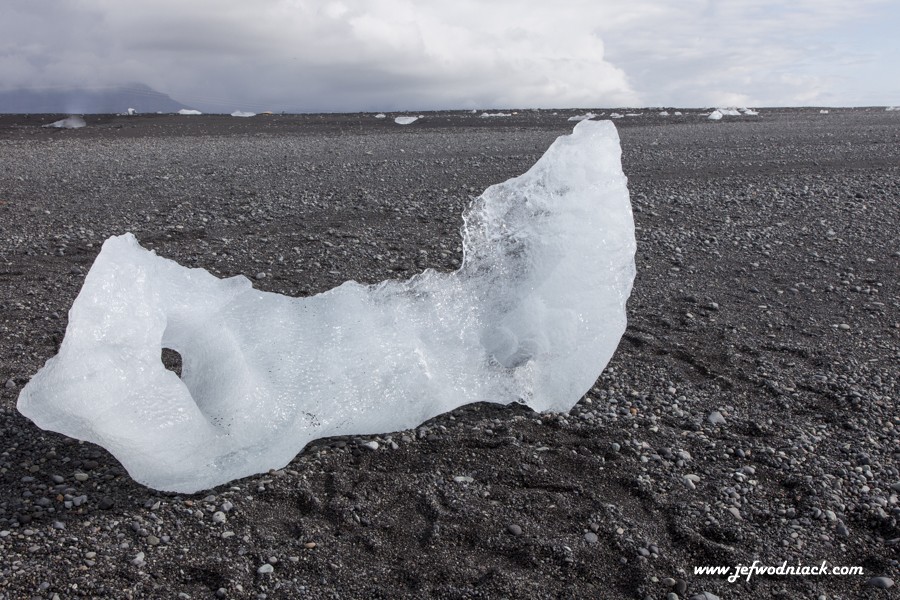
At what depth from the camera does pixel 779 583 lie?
336 centimetres

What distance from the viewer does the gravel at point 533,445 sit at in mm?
3383

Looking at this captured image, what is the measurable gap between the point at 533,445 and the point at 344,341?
1.38 meters

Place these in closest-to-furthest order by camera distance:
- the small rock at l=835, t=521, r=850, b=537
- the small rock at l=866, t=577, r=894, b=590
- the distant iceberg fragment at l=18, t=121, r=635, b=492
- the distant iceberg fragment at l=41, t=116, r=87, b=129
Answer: the small rock at l=866, t=577, r=894, b=590 → the small rock at l=835, t=521, r=850, b=537 → the distant iceberg fragment at l=18, t=121, r=635, b=492 → the distant iceberg fragment at l=41, t=116, r=87, b=129

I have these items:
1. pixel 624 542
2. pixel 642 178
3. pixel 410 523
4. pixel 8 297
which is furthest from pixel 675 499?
pixel 642 178

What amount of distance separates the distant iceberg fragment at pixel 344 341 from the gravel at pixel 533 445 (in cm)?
20

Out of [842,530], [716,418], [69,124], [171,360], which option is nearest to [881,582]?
[842,530]

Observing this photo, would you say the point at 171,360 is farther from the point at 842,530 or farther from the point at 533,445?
the point at 842,530

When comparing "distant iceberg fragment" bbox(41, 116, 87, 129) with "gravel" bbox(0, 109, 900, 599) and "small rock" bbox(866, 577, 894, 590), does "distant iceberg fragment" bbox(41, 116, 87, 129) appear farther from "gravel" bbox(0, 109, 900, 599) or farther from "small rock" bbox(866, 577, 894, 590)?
"small rock" bbox(866, 577, 894, 590)

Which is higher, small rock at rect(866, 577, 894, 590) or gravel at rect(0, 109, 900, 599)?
gravel at rect(0, 109, 900, 599)

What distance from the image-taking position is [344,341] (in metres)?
4.54

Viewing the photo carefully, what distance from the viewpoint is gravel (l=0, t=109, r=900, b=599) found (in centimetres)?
338

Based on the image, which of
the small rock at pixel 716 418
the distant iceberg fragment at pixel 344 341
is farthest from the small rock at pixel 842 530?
the distant iceberg fragment at pixel 344 341

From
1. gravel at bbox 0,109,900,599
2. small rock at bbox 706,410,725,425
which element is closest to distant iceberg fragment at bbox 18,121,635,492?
gravel at bbox 0,109,900,599

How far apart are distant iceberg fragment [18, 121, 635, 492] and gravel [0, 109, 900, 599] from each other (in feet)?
0.65
